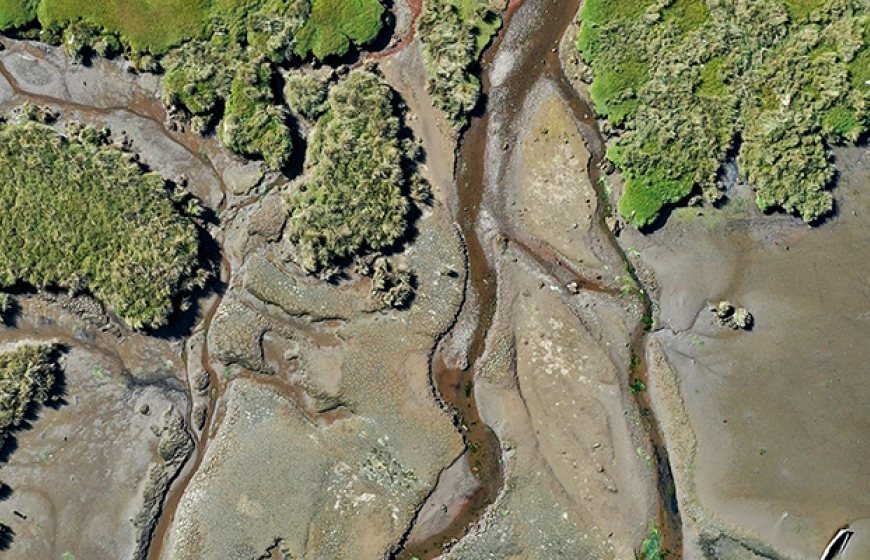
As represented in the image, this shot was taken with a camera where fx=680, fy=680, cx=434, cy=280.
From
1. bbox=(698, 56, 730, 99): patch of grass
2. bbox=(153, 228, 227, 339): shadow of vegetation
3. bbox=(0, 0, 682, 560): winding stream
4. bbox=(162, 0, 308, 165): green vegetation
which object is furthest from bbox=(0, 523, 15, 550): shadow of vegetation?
bbox=(698, 56, 730, 99): patch of grass

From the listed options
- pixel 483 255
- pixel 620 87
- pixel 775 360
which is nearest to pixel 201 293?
pixel 483 255

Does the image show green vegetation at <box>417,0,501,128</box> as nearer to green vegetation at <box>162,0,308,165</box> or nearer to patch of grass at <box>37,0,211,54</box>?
green vegetation at <box>162,0,308,165</box>

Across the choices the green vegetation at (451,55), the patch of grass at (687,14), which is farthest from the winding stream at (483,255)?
the patch of grass at (687,14)

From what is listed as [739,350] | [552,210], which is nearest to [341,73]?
[552,210]

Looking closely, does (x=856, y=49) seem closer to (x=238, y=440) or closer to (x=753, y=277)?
(x=753, y=277)

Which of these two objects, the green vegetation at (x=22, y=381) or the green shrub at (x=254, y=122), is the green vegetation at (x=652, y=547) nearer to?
the green shrub at (x=254, y=122)
